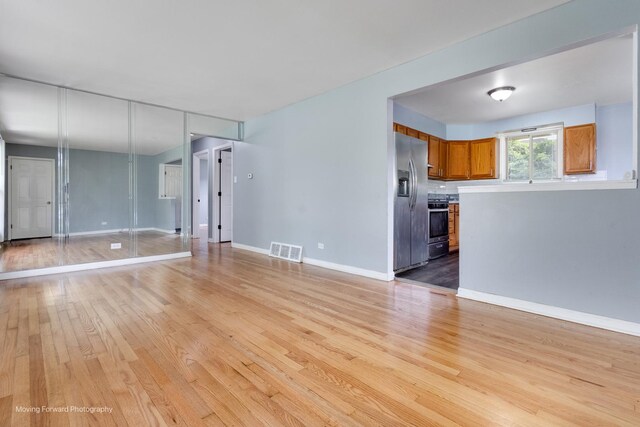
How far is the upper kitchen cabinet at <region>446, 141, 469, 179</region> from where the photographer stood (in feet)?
19.8

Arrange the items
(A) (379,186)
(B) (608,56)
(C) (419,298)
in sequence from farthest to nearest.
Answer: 1. (A) (379,186)
2. (B) (608,56)
3. (C) (419,298)

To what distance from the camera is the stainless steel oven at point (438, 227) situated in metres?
5.00

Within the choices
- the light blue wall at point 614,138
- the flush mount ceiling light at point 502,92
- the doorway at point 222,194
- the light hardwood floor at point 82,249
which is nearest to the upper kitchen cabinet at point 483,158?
the light blue wall at point 614,138

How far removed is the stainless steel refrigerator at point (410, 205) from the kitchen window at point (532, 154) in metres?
2.45

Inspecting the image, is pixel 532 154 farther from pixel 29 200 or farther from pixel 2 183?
pixel 2 183

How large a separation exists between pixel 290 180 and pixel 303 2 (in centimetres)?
290

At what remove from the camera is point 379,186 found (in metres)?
3.79

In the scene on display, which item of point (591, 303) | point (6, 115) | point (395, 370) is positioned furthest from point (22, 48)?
point (591, 303)

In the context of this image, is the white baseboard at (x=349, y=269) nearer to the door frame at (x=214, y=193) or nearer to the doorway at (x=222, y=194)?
the doorway at (x=222, y=194)

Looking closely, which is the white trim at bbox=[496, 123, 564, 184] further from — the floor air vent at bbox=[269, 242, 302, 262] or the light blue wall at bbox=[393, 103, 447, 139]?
the floor air vent at bbox=[269, 242, 302, 262]

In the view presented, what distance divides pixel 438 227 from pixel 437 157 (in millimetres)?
1464

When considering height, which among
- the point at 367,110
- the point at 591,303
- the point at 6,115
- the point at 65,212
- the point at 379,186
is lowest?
the point at 591,303

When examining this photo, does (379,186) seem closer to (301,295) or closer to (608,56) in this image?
(301,295)

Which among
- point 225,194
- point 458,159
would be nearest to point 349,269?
point 458,159
